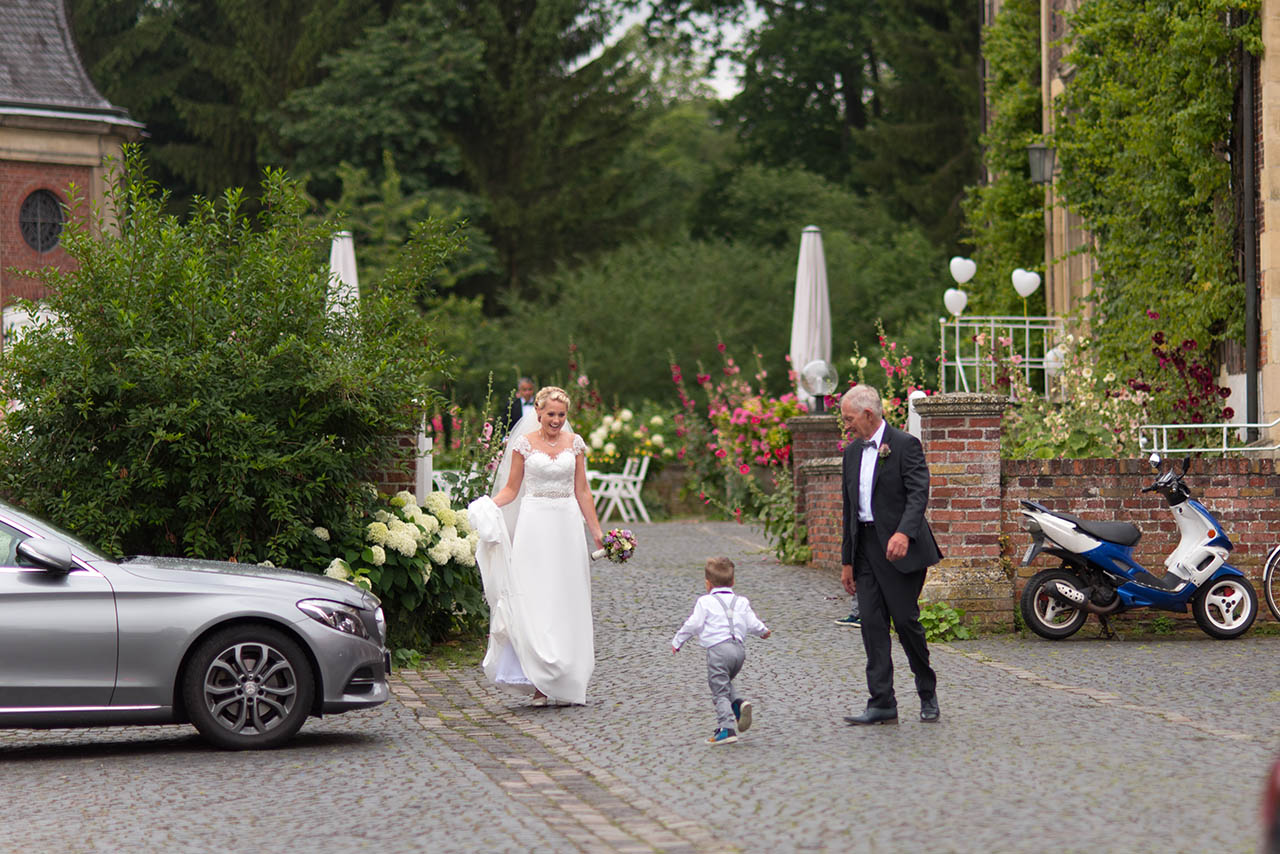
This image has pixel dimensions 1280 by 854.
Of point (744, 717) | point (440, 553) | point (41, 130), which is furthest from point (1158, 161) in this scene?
point (41, 130)

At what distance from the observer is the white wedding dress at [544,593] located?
9.84 meters

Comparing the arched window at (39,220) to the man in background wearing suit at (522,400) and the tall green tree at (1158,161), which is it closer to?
the man in background wearing suit at (522,400)

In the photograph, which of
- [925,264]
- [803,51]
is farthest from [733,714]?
[803,51]

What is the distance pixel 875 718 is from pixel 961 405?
402cm

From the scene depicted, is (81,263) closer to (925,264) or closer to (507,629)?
(507,629)

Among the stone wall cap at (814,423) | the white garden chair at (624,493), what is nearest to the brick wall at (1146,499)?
the stone wall cap at (814,423)

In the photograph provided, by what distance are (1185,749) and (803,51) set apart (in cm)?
4125

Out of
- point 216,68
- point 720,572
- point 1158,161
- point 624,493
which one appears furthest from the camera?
point 216,68

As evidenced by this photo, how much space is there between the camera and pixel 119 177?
38.5ft

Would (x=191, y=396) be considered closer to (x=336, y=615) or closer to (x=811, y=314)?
(x=336, y=615)

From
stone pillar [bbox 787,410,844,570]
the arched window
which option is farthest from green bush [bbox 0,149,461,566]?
the arched window

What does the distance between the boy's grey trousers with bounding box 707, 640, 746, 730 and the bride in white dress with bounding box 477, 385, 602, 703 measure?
169 cm

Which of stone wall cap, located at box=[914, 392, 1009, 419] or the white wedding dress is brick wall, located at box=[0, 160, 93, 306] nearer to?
stone wall cap, located at box=[914, 392, 1009, 419]

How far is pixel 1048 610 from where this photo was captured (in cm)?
1195
